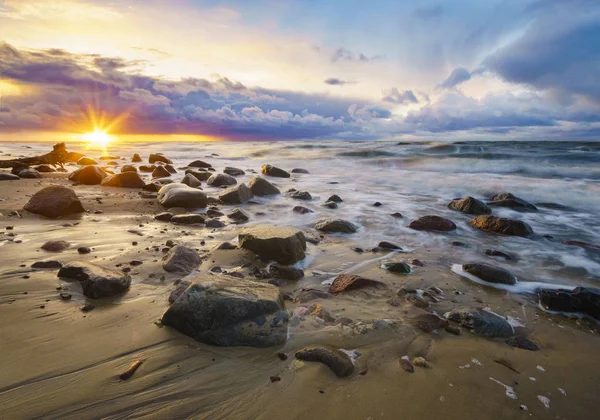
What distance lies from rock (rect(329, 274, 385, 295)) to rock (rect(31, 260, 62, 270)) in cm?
262

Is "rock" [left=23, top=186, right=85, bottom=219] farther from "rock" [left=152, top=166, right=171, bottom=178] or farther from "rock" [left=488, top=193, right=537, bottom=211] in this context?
"rock" [left=488, top=193, right=537, bottom=211]

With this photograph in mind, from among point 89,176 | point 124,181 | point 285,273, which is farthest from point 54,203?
point 89,176

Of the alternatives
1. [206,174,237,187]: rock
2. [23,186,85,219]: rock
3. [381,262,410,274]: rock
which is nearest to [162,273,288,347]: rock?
[381,262,410,274]: rock

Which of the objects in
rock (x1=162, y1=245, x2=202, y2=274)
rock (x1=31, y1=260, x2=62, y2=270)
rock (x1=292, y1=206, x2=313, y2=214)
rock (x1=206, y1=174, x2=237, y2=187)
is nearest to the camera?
rock (x1=31, y1=260, x2=62, y2=270)

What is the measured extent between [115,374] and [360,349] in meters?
1.54

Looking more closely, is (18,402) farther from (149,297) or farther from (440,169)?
(440,169)

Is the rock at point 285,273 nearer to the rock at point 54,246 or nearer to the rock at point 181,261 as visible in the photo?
the rock at point 181,261

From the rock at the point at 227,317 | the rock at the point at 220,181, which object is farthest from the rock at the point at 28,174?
the rock at the point at 227,317

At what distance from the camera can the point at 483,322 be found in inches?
103

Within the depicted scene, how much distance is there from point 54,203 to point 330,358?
497 cm

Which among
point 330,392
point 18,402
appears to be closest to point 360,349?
point 330,392

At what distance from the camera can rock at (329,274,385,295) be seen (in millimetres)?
3166

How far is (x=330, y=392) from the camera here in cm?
187

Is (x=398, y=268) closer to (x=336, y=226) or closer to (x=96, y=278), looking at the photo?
(x=336, y=226)
